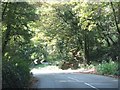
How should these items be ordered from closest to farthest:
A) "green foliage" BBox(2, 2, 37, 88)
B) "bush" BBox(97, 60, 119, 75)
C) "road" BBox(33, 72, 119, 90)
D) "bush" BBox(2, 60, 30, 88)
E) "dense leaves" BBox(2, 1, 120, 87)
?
"bush" BBox(2, 60, 30, 88) < "green foliage" BBox(2, 2, 37, 88) < "road" BBox(33, 72, 119, 90) < "dense leaves" BBox(2, 1, 120, 87) < "bush" BBox(97, 60, 119, 75)

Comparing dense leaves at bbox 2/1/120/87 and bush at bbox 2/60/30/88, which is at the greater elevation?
dense leaves at bbox 2/1/120/87

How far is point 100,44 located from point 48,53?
658 inches

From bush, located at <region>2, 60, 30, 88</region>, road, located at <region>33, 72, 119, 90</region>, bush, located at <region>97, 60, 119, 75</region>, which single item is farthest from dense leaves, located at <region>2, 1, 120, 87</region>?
road, located at <region>33, 72, 119, 90</region>

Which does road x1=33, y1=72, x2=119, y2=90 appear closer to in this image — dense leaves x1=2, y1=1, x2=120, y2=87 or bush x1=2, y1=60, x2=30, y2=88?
dense leaves x1=2, y1=1, x2=120, y2=87

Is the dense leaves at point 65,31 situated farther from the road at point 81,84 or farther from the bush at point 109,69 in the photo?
the road at point 81,84

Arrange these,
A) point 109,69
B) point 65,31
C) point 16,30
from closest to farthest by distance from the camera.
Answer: point 16,30, point 109,69, point 65,31

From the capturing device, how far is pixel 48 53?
68125mm

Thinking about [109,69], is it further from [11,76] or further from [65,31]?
[11,76]

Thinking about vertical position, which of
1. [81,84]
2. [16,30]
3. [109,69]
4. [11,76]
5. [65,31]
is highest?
[65,31]

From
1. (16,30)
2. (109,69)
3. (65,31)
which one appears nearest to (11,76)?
(16,30)

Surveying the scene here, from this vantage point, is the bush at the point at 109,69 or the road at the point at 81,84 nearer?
the road at the point at 81,84

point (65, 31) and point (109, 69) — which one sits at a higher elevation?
point (65, 31)

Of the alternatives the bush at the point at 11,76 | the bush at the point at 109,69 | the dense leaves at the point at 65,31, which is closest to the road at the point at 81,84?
the dense leaves at the point at 65,31

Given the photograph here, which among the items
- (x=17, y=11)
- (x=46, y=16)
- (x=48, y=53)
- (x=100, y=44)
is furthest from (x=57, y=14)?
(x=17, y=11)
